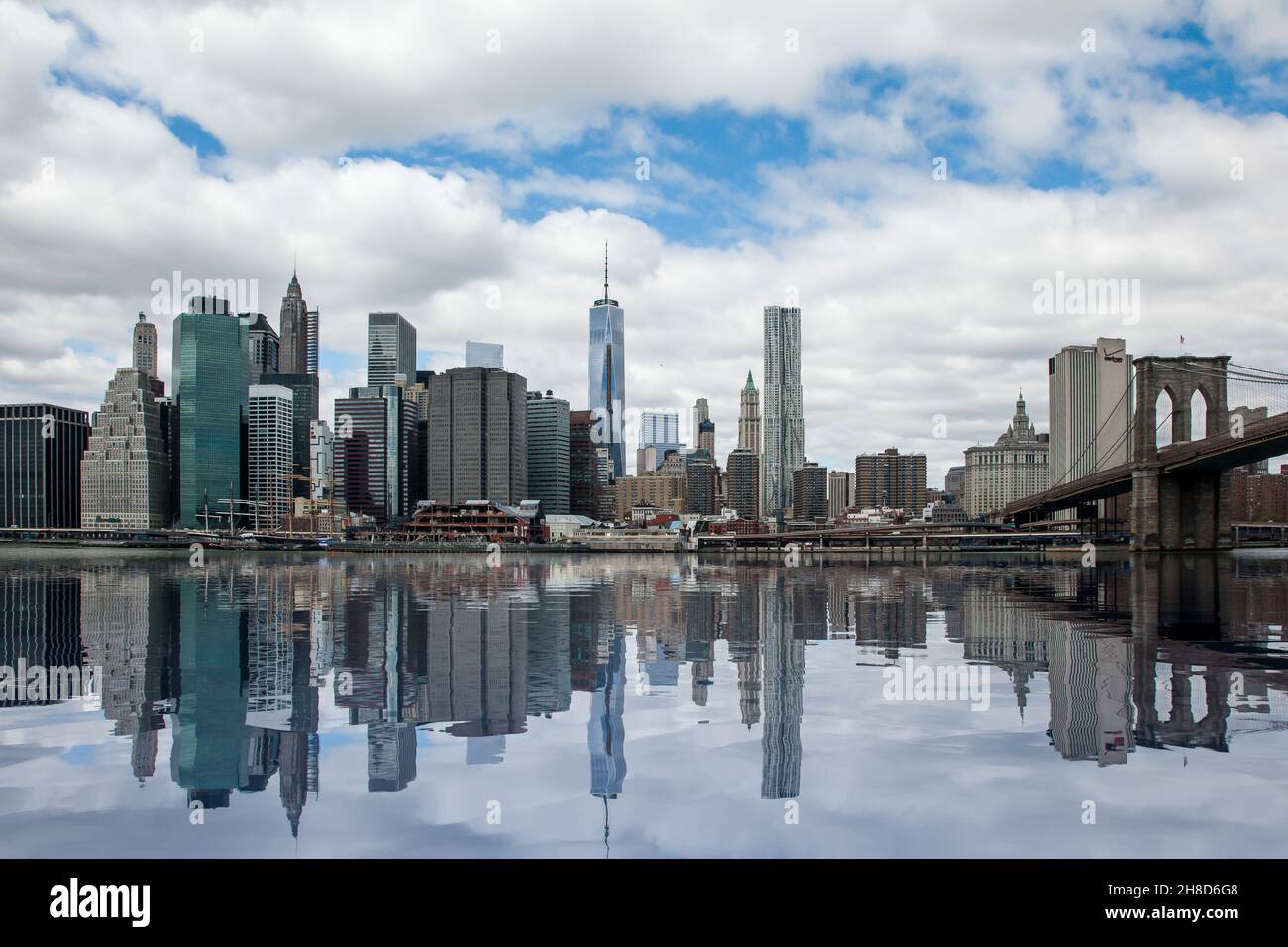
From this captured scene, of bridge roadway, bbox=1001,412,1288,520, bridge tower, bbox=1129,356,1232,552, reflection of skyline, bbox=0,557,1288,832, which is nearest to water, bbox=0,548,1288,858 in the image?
reflection of skyline, bbox=0,557,1288,832

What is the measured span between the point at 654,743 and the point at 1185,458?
91.6m

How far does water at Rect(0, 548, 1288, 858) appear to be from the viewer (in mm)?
8703

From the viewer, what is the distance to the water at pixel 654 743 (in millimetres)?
8703

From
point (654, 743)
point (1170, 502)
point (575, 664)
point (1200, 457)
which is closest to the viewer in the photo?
point (654, 743)

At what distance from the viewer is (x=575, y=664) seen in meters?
19.4

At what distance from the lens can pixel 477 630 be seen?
26.0 metres

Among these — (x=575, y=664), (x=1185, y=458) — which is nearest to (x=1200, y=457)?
(x=1185, y=458)

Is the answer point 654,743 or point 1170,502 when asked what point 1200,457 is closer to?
point 1170,502

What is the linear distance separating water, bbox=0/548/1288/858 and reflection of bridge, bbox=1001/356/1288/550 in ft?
220
